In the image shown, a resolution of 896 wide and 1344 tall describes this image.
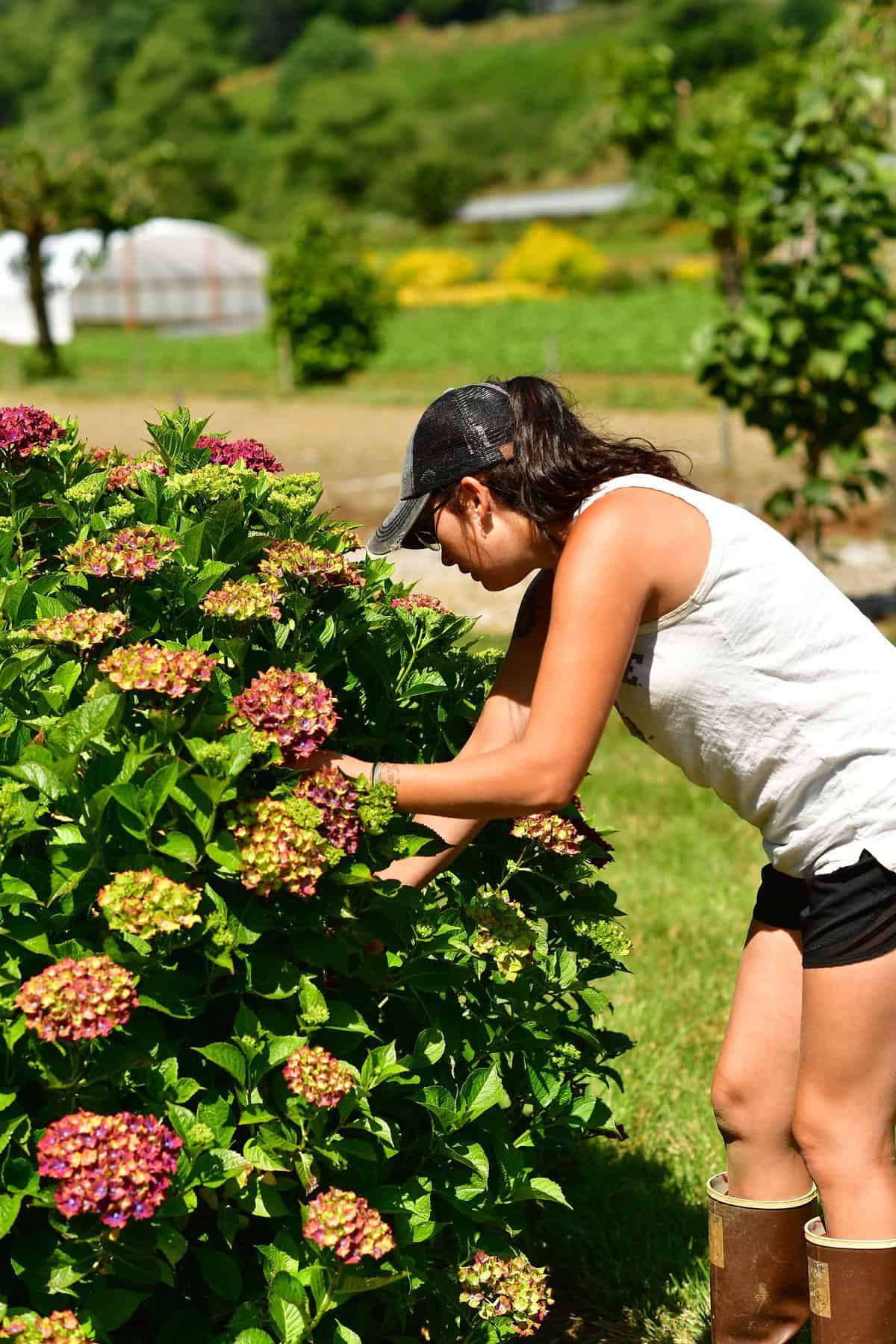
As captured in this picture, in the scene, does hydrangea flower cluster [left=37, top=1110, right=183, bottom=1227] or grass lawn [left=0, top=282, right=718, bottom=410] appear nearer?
hydrangea flower cluster [left=37, top=1110, right=183, bottom=1227]

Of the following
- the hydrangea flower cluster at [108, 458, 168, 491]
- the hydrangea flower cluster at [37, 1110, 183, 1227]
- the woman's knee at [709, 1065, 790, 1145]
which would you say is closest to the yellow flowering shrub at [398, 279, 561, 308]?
the hydrangea flower cluster at [108, 458, 168, 491]

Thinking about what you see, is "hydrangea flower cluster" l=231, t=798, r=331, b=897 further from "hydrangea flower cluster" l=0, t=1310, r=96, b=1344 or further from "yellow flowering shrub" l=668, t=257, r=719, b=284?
"yellow flowering shrub" l=668, t=257, r=719, b=284

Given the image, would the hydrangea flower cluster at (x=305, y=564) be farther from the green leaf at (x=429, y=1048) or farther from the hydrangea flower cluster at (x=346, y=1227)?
the hydrangea flower cluster at (x=346, y=1227)

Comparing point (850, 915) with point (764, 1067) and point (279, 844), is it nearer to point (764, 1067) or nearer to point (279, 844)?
point (764, 1067)

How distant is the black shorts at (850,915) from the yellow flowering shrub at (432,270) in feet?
160

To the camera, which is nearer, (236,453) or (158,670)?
(158,670)

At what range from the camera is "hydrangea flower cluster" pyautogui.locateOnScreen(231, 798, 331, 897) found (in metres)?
1.73

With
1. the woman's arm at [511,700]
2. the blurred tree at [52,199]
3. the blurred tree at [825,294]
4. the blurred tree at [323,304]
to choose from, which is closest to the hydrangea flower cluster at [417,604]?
the woman's arm at [511,700]

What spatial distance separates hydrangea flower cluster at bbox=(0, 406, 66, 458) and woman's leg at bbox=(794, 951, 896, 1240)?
148 cm

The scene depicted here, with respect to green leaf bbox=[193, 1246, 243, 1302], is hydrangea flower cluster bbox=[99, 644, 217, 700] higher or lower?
higher

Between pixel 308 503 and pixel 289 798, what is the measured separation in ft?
1.93

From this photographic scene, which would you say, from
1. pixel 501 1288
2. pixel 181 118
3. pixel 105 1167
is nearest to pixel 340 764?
pixel 105 1167

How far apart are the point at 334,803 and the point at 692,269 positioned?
1932 inches

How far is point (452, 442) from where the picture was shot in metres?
2.14
